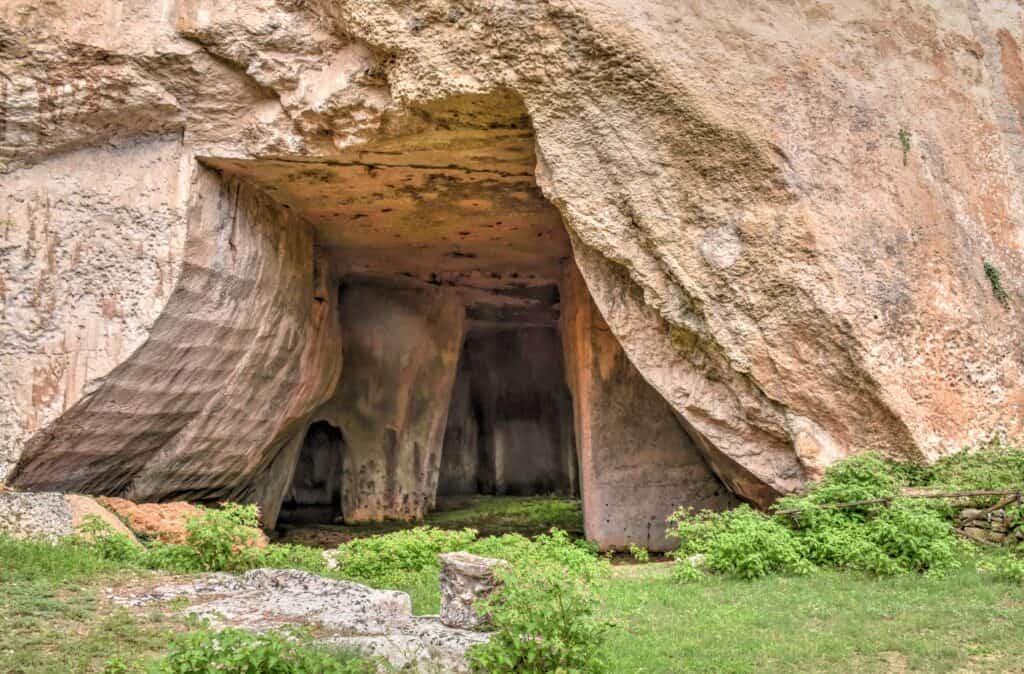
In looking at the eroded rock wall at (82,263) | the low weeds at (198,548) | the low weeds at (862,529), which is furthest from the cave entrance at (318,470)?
the low weeds at (862,529)

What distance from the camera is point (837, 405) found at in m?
8.28

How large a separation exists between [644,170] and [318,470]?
11.1 metres

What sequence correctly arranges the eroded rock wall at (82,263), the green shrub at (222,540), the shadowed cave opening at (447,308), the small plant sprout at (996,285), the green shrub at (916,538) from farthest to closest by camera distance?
the shadowed cave opening at (447,308), the eroded rock wall at (82,263), the small plant sprout at (996,285), the green shrub at (222,540), the green shrub at (916,538)

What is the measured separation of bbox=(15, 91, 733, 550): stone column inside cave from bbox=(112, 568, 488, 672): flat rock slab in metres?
3.52

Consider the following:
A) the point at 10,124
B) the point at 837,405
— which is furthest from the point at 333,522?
the point at 837,405

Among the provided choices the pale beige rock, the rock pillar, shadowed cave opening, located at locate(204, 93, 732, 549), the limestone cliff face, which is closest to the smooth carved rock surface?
the pale beige rock

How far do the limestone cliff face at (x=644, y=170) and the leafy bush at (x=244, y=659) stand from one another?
5469 mm

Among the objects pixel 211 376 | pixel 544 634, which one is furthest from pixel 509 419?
pixel 544 634

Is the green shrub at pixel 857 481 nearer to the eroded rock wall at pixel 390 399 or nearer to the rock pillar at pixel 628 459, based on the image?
the rock pillar at pixel 628 459

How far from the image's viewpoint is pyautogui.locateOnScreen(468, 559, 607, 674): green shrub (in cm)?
400

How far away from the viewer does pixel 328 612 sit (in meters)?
5.44

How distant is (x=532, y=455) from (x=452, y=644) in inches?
633

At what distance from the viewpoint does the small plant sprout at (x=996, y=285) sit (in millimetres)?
8680

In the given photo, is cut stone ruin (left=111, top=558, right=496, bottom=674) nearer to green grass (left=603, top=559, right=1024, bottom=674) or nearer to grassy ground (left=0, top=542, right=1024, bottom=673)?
grassy ground (left=0, top=542, right=1024, bottom=673)
